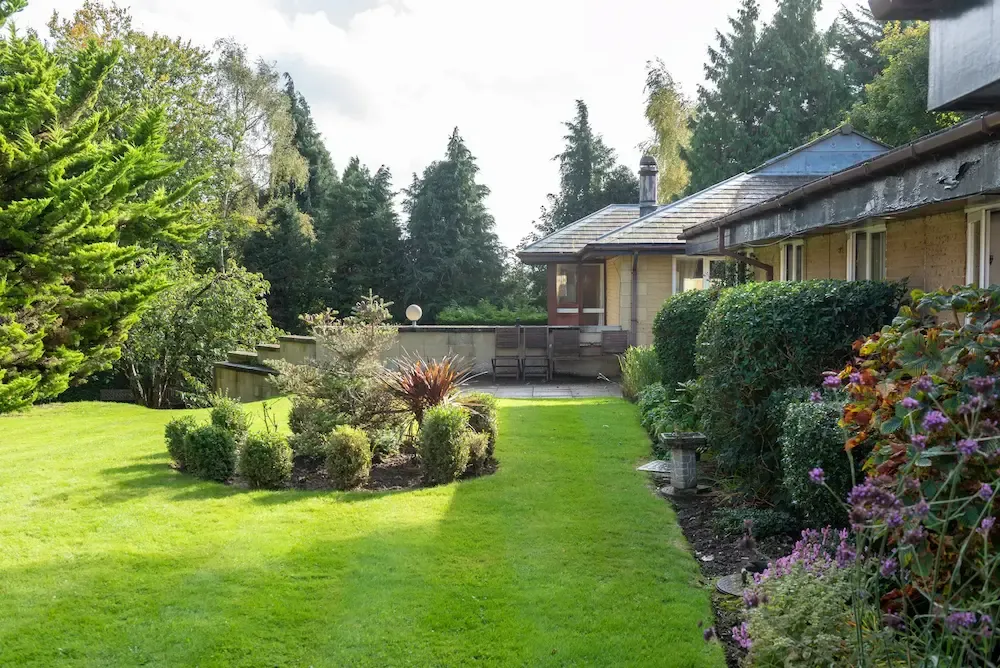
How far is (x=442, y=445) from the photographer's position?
7.80 metres

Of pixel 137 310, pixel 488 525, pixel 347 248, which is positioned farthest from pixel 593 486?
→ pixel 347 248

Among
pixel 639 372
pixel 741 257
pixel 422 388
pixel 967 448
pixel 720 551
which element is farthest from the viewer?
pixel 639 372

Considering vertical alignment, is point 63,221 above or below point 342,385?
above

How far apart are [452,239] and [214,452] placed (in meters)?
29.0

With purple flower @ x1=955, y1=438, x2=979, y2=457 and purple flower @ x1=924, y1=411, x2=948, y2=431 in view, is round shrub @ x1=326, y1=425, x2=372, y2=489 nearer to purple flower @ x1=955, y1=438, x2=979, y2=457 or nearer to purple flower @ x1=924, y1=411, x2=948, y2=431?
purple flower @ x1=924, y1=411, x2=948, y2=431

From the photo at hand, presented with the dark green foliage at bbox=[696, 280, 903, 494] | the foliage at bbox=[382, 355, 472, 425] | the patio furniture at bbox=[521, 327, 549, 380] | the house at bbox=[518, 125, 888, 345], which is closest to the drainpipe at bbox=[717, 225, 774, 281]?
the house at bbox=[518, 125, 888, 345]

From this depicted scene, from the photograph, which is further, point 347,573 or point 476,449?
point 476,449

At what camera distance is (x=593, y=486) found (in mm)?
7680

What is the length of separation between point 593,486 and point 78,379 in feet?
53.8

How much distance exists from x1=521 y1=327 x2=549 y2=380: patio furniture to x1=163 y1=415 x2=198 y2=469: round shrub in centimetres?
1023

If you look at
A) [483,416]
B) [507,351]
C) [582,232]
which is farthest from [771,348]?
[582,232]

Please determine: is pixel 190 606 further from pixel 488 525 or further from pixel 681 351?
pixel 681 351

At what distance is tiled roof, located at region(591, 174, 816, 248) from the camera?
16.7 m

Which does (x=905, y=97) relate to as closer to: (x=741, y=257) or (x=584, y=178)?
(x=741, y=257)
